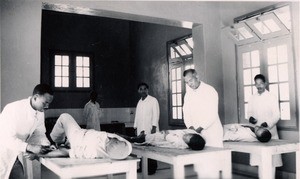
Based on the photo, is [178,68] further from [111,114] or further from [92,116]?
[111,114]

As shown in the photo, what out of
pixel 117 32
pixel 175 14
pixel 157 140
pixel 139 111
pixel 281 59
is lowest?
pixel 157 140

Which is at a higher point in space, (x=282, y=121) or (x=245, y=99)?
(x=245, y=99)

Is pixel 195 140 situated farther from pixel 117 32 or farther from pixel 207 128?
pixel 117 32

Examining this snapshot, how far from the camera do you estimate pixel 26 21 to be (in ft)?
13.6

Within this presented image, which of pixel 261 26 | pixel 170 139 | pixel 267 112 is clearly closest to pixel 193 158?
pixel 170 139

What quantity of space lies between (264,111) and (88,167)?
3.12 metres

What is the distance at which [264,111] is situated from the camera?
4648mm

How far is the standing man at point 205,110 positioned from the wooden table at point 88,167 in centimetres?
129

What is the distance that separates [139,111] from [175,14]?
1.92 metres

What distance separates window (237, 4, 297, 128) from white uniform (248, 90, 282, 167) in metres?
0.28

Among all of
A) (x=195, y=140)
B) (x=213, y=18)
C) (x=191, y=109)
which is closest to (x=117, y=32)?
(x=213, y=18)

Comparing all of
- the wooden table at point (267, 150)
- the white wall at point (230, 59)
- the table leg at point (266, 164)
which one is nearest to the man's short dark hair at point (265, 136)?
the wooden table at point (267, 150)

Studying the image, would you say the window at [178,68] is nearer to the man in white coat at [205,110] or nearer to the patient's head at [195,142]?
the man in white coat at [205,110]

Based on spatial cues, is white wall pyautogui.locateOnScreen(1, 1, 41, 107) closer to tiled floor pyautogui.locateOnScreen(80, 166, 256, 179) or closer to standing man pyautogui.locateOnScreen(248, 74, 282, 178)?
tiled floor pyautogui.locateOnScreen(80, 166, 256, 179)
